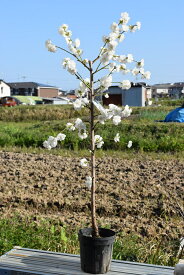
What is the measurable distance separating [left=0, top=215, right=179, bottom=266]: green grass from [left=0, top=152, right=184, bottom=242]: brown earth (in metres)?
0.25

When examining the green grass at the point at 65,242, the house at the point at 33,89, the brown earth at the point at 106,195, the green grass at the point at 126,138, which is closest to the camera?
the green grass at the point at 65,242

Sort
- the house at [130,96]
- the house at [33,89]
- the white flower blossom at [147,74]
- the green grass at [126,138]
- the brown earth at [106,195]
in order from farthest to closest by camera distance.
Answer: the house at [33,89] < the house at [130,96] < the green grass at [126,138] < the brown earth at [106,195] < the white flower blossom at [147,74]

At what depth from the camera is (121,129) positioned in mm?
14664

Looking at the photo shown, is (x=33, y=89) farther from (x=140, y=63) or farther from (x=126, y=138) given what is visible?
(x=140, y=63)

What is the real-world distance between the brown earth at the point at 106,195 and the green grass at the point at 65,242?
0.25 meters

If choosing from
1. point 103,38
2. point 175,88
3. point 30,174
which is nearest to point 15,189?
point 30,174

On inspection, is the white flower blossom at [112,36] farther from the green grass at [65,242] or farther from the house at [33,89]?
the house at [33,89]

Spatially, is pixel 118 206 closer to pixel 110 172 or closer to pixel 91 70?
pixel 110 172

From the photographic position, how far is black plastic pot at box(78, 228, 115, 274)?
10.7 feet

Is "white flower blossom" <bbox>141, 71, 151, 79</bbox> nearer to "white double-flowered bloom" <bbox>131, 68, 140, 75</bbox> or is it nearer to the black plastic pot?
"white double-flowered bloom" <bbox>131, 68, 140, 75</bbox>

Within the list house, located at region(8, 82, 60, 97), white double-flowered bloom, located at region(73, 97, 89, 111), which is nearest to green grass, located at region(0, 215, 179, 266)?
white double-flowered bloom, located at region(73, 97, 89, 111)

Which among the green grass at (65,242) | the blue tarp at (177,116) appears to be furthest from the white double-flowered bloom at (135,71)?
the blue tarp at (177,116)

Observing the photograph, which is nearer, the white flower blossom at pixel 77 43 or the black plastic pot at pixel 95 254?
the black plastic pot at pixel 95 254

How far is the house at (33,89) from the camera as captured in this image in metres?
74.7
